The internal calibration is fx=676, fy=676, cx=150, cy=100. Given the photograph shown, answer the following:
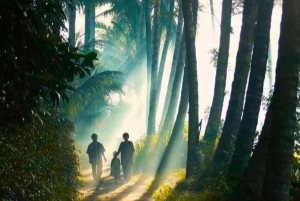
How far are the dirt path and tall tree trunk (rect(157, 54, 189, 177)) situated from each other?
2.63 feet

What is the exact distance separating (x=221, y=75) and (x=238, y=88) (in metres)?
4.98

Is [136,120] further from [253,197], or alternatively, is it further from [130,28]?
[253,197]

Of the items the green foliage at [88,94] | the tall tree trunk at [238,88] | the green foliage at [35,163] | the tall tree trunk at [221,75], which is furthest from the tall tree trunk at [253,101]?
the green foliage at [88,94]

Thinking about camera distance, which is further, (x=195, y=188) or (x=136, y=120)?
(x=136, y=120)

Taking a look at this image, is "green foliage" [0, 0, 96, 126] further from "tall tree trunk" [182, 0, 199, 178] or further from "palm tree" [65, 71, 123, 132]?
"palm tree" [65, 71, 123, 132]

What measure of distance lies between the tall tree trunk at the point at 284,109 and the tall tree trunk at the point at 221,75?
10535 millimetres

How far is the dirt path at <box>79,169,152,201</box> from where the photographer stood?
690 inches

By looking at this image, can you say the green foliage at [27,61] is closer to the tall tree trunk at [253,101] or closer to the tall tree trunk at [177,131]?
the tall tree trunk at [253,101]

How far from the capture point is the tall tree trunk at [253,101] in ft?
43.1

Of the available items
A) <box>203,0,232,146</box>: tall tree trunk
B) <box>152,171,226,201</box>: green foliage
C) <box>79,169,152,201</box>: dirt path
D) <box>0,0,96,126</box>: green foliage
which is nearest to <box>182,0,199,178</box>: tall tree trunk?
<box>152,171,226,201</box>: green foliage

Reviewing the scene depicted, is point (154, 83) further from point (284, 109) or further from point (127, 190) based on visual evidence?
point (284, 109)

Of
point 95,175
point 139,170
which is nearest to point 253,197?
point 95,175

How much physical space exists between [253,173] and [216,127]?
9630 millimetres

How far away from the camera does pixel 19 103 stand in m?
7.66
